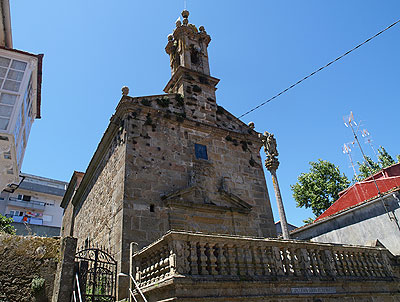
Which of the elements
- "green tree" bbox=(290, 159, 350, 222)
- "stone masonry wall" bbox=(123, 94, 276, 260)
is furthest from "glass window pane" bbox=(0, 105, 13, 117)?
→ "green tree" bbox=(290, 159, 350, 222)

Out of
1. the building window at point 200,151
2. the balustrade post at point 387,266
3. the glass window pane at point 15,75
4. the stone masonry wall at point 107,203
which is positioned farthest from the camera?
the building window at point 200,151

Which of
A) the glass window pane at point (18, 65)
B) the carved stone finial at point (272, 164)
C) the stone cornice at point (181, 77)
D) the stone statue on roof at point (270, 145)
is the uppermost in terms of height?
the stone cornice at point (181, 77)

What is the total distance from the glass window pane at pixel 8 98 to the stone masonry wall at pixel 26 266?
5.04 m

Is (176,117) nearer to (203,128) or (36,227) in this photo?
(203,128)

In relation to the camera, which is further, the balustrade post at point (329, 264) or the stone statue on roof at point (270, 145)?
the stone statue on roof at point (270, 145)

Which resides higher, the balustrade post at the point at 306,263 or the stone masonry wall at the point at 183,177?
the stone masonry wall at the point at 183,177

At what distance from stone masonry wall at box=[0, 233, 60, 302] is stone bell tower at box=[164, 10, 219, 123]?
719 cm

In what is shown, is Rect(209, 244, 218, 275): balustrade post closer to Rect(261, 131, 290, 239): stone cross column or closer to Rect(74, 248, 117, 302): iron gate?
Rect(74, 248, 117, 302): iron gate

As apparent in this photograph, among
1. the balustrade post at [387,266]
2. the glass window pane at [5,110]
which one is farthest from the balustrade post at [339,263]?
the glass window pane at [5,110]

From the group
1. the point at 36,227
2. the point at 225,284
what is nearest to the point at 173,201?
the point at 225,284

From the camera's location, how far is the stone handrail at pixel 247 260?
5.84 meters

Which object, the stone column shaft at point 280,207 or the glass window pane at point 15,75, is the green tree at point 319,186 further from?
the glass window pane at point 15,75

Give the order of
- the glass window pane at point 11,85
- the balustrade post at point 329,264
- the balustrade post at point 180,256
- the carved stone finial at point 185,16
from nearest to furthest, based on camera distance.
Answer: the balustrade post at point 180,256
the balustrade post at point 329,264
the glass window pane at point 11,85
the carved stone finial at point 185,16

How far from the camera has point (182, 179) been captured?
35.5ft
